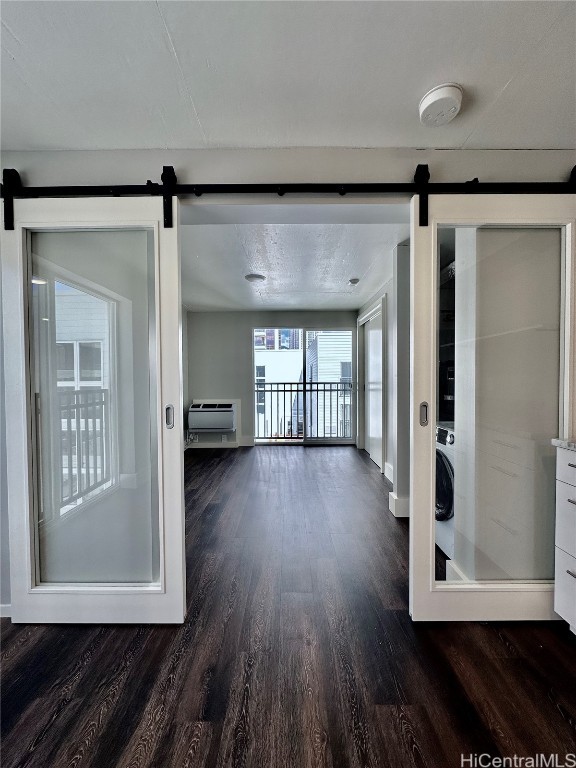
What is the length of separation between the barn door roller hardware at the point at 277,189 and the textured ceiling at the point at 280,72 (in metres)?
0.19

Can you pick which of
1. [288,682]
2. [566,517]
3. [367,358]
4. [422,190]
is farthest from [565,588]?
[367,358]

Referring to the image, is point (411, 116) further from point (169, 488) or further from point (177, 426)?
point (169, 488)

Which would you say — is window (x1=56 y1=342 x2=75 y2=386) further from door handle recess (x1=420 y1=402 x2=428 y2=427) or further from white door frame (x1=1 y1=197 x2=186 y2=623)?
door handle recess (x1=420 y1=402 x2=428 y2=427)

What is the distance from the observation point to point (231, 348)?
604 centimetres

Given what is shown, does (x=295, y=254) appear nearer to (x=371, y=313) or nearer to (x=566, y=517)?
(x=371, y=313)

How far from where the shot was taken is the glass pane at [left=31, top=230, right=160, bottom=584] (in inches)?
68.0

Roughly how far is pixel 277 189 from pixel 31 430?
1765mm

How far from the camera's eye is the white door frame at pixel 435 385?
5.43ft

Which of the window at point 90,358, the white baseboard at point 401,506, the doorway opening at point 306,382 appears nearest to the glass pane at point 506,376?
the white baseboard at point 401,506

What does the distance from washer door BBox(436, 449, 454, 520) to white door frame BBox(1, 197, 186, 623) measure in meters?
1.47

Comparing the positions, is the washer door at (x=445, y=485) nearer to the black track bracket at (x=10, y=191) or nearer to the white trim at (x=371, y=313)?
the black track bracket at (x=10, y=191)

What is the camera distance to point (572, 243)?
66.0 inches

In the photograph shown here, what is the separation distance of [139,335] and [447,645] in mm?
2155

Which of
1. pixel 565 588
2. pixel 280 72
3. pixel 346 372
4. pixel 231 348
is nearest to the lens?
pixel 280 72
